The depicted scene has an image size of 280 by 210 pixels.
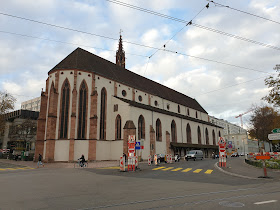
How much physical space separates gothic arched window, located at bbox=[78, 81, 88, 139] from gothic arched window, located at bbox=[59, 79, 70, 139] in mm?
1768

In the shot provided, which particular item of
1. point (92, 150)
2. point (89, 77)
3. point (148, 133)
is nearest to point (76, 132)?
point (92, 150)

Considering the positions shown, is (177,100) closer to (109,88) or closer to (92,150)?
(109,88)

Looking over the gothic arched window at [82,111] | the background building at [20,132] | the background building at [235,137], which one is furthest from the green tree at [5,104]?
the background building at [235,137]

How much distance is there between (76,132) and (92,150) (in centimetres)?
335

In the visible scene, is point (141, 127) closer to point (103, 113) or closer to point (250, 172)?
point (103, 113)

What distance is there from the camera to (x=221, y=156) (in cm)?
2009

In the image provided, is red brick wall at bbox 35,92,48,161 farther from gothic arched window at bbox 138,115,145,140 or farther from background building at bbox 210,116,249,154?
background building at bbox 210,116,249,154

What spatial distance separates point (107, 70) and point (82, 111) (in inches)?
388

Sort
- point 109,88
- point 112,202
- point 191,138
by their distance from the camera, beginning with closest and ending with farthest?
1. point 112,202
2. point 109,88
3. point 191,138

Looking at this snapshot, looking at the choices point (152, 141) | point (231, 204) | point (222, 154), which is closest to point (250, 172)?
point (222, 154)

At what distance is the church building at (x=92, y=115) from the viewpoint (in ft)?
101

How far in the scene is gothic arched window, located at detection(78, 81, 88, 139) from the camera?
3158 cm

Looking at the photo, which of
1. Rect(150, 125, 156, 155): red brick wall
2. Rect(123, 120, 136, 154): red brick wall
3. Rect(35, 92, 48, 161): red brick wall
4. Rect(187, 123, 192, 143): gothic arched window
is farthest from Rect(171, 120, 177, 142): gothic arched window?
Rect(35, 92, 48, 161): red brick wall

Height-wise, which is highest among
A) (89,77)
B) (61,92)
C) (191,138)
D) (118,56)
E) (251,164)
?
(118,56)
